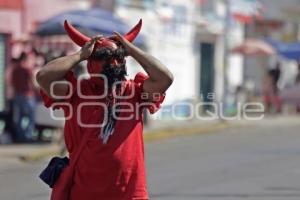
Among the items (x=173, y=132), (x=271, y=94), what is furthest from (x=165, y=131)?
(x=271, y=94)

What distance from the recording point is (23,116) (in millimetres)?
19328

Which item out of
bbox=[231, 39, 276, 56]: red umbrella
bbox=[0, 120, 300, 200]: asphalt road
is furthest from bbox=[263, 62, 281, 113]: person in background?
bbox=[0, 120, 300, 200]: asphalt road

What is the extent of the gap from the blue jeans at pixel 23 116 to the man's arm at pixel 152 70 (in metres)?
13.6

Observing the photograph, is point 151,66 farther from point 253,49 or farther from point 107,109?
point 253,49

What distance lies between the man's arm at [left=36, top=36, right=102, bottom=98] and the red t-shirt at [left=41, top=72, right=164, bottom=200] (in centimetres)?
7

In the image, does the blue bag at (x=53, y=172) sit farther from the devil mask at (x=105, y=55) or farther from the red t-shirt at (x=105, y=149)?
the devil mask at (x=105, y=55)

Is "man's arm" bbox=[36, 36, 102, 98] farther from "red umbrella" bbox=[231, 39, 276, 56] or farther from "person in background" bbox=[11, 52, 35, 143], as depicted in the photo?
"red umbrella" bbox=[231, 39, 276, 56]

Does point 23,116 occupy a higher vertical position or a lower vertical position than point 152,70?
lower

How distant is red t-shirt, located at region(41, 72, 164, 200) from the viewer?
18.8 feet

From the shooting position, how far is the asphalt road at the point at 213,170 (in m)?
12.1

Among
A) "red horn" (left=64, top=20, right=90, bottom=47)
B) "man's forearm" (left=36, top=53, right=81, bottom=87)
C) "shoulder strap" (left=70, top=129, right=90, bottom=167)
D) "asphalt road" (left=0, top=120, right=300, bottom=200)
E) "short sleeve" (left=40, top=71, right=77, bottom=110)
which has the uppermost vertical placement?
"red horn" (left=64, top=20, right=90, bottom=47)

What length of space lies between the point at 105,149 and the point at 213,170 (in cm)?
948

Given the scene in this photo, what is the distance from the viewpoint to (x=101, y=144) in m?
5.75

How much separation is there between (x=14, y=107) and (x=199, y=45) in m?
12.9
